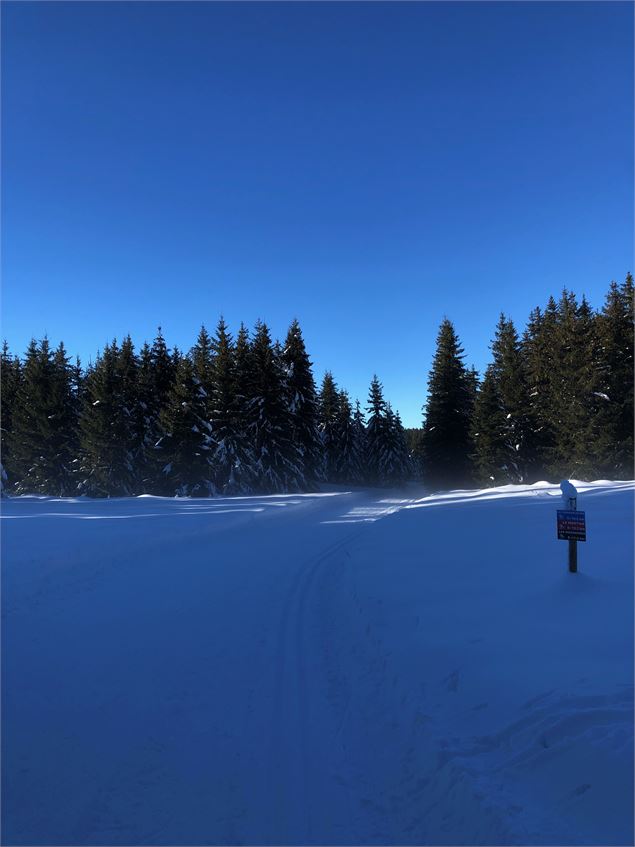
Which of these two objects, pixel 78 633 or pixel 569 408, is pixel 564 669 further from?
pixel 569 408

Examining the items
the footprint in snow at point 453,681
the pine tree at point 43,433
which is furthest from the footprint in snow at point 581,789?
the pine tree at point 43,433

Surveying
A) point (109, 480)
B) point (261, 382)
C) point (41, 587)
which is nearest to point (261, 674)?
point (41, 587)

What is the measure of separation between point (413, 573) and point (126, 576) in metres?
6.12

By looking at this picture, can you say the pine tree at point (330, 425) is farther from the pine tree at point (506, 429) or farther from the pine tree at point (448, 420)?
the pine tree at point (506, 429)

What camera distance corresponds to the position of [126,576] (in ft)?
31.3

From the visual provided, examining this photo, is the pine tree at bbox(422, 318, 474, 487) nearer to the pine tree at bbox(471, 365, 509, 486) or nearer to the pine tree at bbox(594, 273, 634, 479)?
the pine tree at bbox(471, 365, 509, 486)

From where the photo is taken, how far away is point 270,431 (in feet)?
111

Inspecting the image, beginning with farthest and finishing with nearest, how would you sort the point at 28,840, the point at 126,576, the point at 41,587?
the point at 126,576 → the point at 41,587 → the point at 28,840

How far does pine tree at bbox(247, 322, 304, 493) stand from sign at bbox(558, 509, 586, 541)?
28.1 metres

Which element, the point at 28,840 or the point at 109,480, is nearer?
the point at 28,840

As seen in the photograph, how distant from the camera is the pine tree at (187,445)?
31859 millimetres

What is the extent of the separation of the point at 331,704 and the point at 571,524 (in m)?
4.06

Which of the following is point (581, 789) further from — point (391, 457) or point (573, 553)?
point (391, 457)

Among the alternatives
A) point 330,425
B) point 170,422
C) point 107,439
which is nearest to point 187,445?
point 170,422
